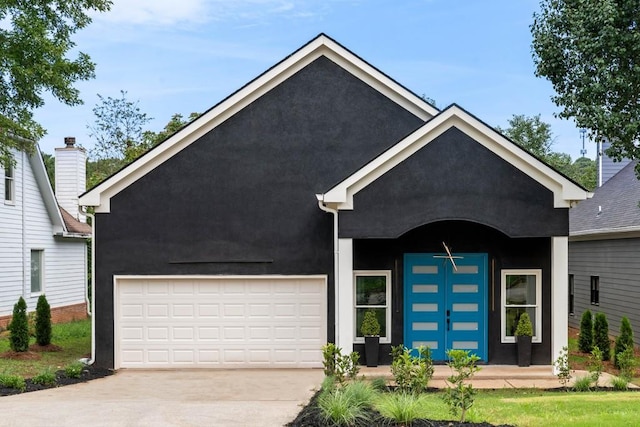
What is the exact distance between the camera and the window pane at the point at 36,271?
78.4 ft

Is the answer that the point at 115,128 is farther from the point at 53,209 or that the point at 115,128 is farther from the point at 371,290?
the point at 371,290

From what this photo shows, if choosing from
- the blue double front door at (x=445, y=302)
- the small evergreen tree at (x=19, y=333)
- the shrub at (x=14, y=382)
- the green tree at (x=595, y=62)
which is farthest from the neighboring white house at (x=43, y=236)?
the green tree at (x=595, y=62)

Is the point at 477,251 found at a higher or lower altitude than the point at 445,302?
higher

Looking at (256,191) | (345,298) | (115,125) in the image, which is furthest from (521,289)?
(115,125)

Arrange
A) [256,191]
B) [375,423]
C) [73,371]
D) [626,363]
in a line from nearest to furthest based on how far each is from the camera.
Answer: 1. [375,423]
2. [73,371]
3. [626,363]
4. [256,191]

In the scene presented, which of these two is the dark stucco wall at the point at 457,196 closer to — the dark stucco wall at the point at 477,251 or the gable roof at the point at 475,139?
the gable roof at the point at 475,139

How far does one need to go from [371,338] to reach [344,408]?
18.4 feet

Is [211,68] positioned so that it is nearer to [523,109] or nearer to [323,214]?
[323,214]

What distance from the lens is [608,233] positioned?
Answer: 807 inches

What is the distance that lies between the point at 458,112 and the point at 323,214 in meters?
3.92

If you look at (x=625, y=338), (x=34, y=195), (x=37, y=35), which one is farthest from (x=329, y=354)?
(x=34, y=195)

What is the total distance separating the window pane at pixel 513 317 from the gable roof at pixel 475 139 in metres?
2.57

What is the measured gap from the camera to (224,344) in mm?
15117

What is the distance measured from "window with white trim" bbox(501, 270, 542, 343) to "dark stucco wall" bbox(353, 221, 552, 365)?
0.35 ft
